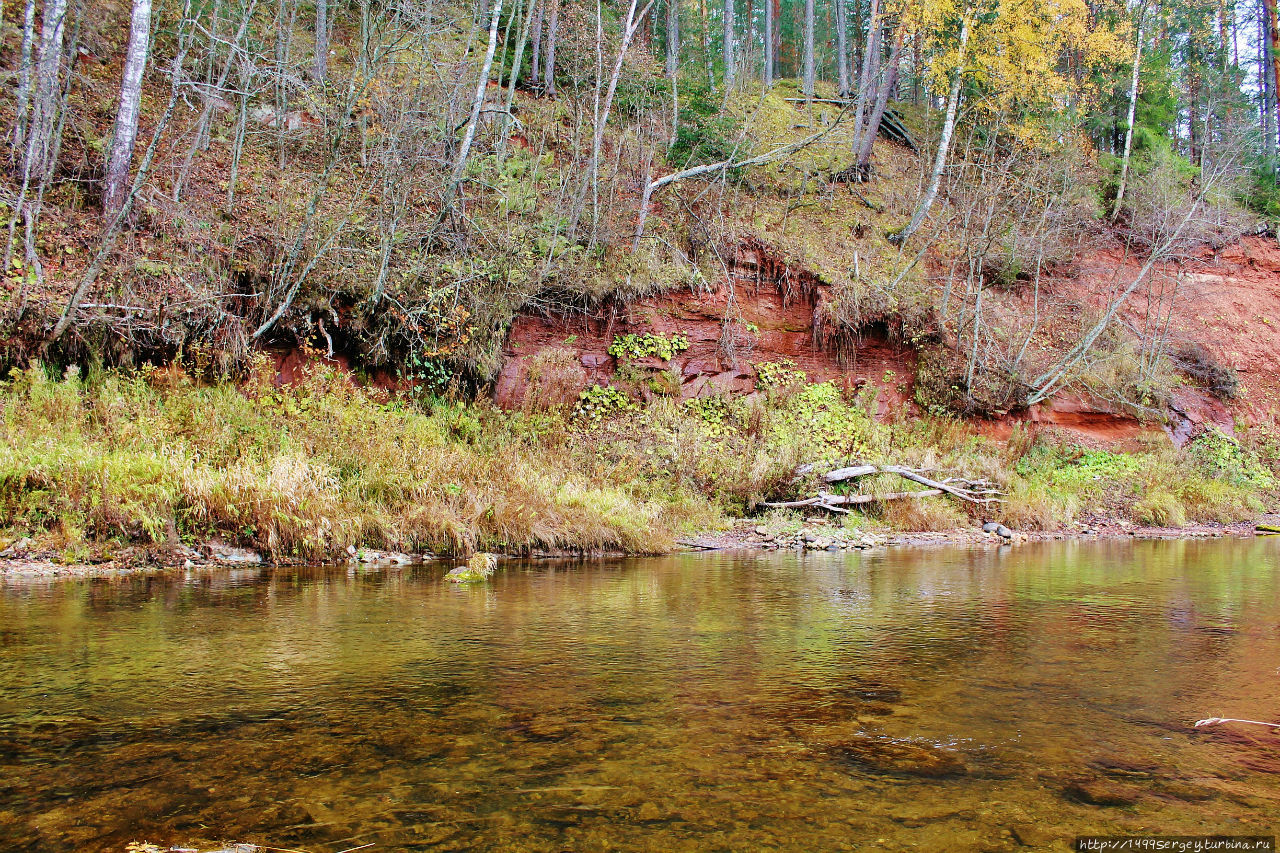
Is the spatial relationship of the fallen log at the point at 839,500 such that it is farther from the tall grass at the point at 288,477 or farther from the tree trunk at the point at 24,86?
the tree trunk at the point at 24,86

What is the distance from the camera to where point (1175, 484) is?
1855cm

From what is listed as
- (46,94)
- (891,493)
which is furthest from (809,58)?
(46,94)

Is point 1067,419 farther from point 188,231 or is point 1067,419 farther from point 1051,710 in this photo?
point 188,231

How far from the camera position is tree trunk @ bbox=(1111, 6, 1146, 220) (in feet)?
86.3

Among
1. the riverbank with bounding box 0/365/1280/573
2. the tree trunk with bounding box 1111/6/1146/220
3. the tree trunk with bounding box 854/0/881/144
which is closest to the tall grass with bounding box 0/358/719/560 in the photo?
the riverbank with bounding box 0/365/1280/573

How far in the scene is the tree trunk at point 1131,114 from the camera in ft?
86.3

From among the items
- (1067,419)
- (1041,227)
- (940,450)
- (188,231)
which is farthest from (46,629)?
(1041,227)

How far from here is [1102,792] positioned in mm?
3061

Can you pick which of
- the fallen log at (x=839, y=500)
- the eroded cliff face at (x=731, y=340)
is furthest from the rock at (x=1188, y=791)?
the eroded cliff face at (x=731, y=340)

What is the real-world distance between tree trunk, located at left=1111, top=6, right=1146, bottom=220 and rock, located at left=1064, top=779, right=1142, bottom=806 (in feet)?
93.1

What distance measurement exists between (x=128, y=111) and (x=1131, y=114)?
97.3ft

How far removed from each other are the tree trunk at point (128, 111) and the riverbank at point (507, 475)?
3.24 m

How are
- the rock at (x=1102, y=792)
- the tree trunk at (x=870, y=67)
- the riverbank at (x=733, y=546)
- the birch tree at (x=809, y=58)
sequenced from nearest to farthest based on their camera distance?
the rock at (x=1102, y=792), the riverbank at (x=733, y=546), the tree trunk at (x=870, y=67), the birch tree at (x=809, y=58)

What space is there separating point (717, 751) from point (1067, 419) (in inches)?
781
